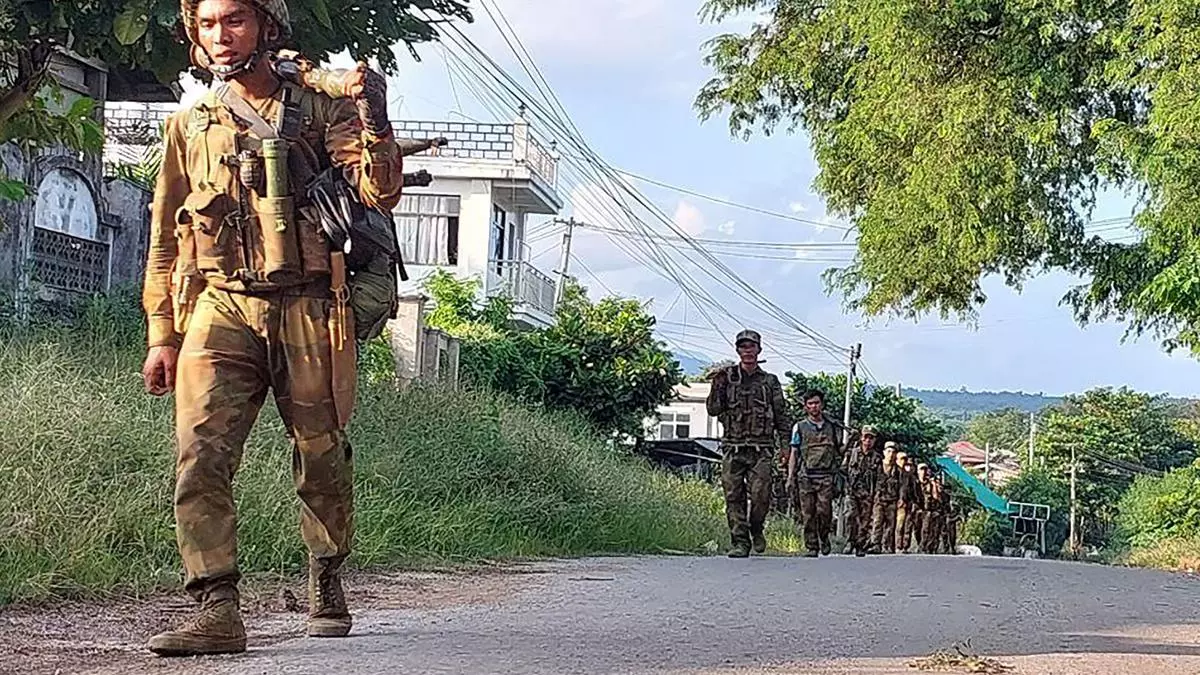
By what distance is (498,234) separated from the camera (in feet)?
106

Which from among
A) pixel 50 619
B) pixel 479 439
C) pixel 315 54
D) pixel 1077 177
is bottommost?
pixel 50 619

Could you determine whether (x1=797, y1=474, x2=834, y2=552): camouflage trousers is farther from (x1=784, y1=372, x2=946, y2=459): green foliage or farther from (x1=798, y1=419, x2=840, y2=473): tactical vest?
(x1=784, y1=372, x2=946, y2=459): green foliage

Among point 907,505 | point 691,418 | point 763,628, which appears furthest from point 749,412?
point 691,418

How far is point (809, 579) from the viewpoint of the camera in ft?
30.7

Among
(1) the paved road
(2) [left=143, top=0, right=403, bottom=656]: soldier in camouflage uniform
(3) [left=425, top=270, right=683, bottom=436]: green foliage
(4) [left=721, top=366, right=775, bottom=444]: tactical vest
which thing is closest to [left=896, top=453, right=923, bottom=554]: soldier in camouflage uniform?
(3) [left=425, top=270, right=683, bottom=436]: green foliage

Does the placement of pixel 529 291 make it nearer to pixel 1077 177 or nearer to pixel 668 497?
pixel 668 497

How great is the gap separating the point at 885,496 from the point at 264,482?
Answer: 54.6ft

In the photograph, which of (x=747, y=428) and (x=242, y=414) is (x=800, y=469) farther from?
(x=242, y=414)

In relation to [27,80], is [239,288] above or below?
below

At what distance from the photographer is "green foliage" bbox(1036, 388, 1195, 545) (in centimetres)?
6681

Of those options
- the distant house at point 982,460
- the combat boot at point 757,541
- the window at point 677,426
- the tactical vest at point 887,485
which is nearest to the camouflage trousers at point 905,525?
the tactical vest at point 887,485

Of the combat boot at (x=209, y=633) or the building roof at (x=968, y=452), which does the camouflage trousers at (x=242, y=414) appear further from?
the building roof at (x=968, y=452)

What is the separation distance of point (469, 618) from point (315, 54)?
2657 millimetres

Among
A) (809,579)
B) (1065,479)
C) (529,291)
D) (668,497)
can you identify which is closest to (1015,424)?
(1065,479)
